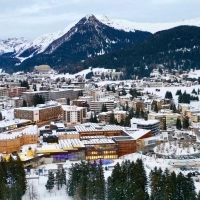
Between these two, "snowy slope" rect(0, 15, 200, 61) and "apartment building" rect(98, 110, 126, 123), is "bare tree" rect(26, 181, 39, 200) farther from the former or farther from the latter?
"snowy slope" rect(0, 15, 200, 61)

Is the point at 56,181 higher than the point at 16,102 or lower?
lower

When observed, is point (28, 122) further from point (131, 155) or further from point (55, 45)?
point (55, 45)

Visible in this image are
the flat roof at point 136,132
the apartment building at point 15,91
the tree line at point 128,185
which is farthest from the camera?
the apartment building at point 15,91

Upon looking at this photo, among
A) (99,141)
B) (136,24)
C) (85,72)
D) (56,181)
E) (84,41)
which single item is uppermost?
(136,24)

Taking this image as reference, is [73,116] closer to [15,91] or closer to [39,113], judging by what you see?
[39,113]

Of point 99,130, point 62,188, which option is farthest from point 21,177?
point 99,130

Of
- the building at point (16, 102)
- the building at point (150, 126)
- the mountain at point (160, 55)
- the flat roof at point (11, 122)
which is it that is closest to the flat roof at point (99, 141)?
the building at point (150, 126)

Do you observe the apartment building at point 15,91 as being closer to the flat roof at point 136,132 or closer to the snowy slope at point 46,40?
the flat roof at point 136,132
